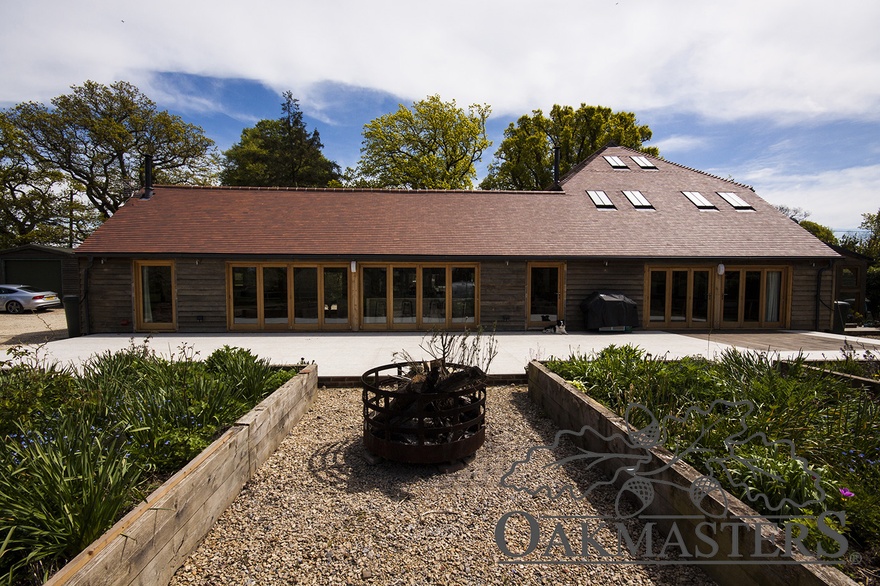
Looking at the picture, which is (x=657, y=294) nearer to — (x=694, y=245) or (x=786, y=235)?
(x=694, y=245)

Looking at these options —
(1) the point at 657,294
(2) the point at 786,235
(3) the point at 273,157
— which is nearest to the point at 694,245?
(1) the point at 657,294

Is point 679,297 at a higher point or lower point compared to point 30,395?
higher

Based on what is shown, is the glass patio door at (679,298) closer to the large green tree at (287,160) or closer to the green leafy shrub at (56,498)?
the green leafy shrub at (56,498)

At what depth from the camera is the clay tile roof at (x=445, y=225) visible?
12.4 m

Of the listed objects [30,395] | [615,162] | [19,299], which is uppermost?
[615,162]

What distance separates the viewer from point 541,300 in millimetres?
13039

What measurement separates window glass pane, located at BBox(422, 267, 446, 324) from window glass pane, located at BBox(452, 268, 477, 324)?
34cm

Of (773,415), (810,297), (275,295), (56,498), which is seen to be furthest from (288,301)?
(810,297)

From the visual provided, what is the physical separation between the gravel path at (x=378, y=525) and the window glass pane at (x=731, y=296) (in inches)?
465

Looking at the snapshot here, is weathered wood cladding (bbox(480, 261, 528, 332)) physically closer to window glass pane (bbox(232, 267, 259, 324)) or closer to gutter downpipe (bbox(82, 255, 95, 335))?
window glass pane (bbox(232, 267, 259, 324))

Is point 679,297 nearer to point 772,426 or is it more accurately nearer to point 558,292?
point 558,292

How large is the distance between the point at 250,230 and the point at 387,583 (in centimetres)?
1257

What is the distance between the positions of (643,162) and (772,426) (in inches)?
709

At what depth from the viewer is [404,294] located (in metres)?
12.8
